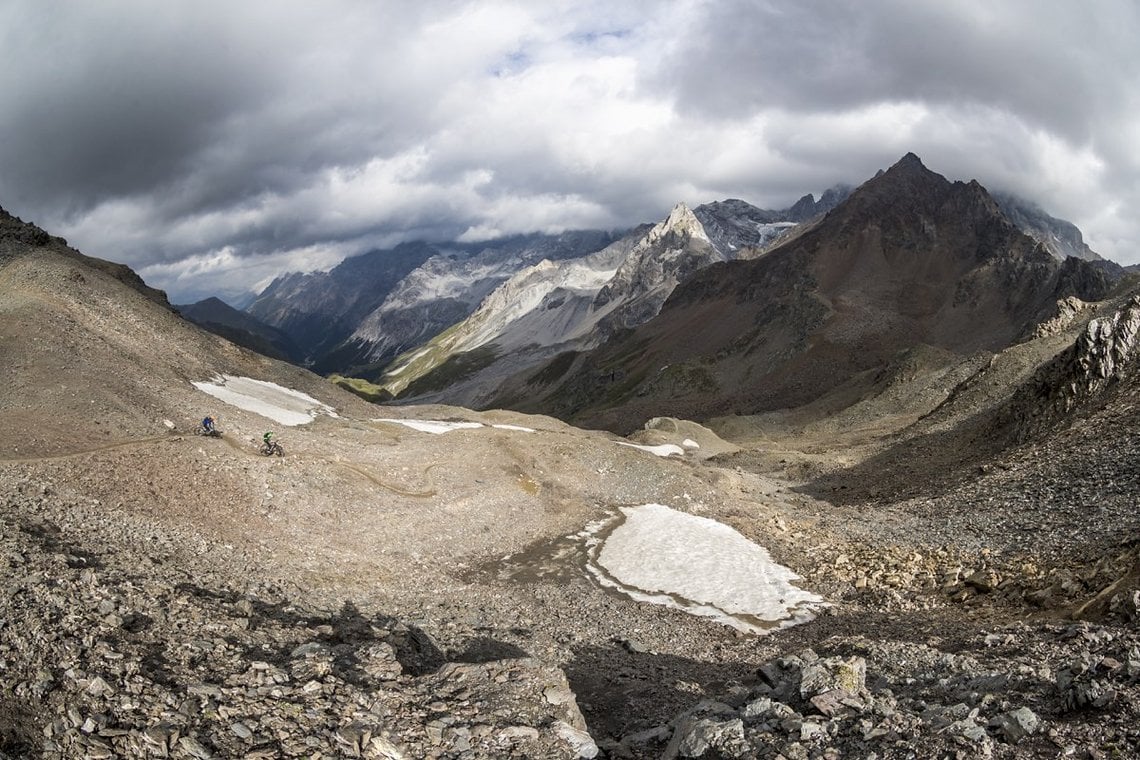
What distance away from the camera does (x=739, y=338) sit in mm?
174375

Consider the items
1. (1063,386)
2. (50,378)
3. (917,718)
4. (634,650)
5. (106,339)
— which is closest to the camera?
(917,718)

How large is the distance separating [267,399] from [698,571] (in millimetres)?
40499

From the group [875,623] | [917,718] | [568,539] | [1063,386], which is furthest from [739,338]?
[917,718]

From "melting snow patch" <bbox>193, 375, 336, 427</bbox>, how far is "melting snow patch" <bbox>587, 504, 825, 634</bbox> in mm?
26303

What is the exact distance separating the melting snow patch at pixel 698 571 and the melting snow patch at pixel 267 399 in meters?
Answer: 26.3

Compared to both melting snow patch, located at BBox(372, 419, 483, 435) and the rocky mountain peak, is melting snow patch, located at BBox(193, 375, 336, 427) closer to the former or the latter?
melting snow patch, located at BBox(372, 419, 483, 435)

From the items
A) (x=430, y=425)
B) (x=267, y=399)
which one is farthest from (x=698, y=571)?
(x=267, y=399)

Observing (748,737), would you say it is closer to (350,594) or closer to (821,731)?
(821,731)

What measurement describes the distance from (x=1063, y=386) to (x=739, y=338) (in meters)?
130

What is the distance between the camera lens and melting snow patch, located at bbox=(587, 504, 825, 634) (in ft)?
94.5

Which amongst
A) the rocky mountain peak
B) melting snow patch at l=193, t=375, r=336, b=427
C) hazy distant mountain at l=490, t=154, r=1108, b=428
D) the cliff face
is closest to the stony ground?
melting snow patch at l=193, t=375, r=336, b=427

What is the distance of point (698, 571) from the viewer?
3381 cm

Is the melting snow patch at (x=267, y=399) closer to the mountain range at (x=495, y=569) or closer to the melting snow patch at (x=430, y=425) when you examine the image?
the mountain range at (x=495, y=569)

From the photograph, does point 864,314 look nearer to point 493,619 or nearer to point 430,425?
point 430,425
